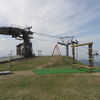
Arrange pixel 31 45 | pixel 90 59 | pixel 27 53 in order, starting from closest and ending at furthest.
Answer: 1. pixel 90 59
2. pixel 27 53
3. pixel 31 45

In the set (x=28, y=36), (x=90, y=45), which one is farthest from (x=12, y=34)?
(x=90, y=45)

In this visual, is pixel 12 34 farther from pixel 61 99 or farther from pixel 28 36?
pixel 61 99

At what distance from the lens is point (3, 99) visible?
476cm

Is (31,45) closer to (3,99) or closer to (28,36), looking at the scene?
(28,36)

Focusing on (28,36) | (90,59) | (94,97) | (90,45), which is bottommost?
(94,97)

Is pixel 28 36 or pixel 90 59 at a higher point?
pixel 28 36

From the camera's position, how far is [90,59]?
45.2 ft

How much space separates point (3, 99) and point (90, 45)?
13163mm

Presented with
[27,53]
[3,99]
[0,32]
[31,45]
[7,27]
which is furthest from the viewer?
[31,45]

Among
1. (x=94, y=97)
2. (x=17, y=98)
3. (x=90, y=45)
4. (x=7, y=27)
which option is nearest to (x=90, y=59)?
(x=90, y=45)

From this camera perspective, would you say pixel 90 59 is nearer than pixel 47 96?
No

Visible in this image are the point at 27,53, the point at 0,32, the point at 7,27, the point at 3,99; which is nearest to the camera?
the point at 3,99

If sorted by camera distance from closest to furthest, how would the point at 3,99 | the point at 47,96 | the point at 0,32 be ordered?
1. the point at 3,99
2. the point at 47,96
3. the point at 0,32

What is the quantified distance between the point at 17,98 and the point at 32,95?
84cm
